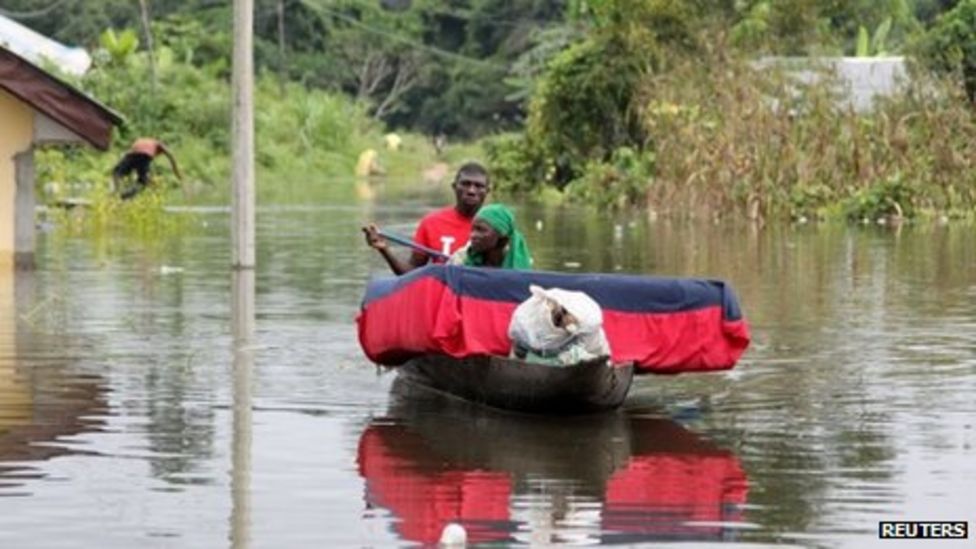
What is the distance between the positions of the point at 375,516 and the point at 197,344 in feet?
28.6

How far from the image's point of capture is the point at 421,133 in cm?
10288

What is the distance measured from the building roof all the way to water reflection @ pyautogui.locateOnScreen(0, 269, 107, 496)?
232 inches

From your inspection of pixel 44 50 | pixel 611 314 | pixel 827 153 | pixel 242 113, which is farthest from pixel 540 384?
pixel 44 50

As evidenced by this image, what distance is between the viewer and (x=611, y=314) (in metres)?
16.4

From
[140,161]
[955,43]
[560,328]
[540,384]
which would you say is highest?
[955,43]

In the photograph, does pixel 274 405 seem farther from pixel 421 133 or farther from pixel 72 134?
pixel 421 133

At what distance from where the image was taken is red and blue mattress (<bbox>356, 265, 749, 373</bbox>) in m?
16.1

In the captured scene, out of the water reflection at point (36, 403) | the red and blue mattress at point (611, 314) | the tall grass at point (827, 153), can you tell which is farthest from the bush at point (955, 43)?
the red and blue mattress at point (611, 314)

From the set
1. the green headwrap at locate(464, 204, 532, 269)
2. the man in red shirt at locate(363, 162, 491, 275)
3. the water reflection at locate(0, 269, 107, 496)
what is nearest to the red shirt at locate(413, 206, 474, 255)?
the man in red shirt at locate(363, 162, 491, 275)

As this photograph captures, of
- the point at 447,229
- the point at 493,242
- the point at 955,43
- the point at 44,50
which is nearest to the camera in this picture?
the point at 493,242

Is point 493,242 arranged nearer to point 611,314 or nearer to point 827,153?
point 611,314

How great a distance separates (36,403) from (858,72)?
39370 millimetres

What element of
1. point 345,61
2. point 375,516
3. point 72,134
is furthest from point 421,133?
point 375,516

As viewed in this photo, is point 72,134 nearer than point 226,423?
No
